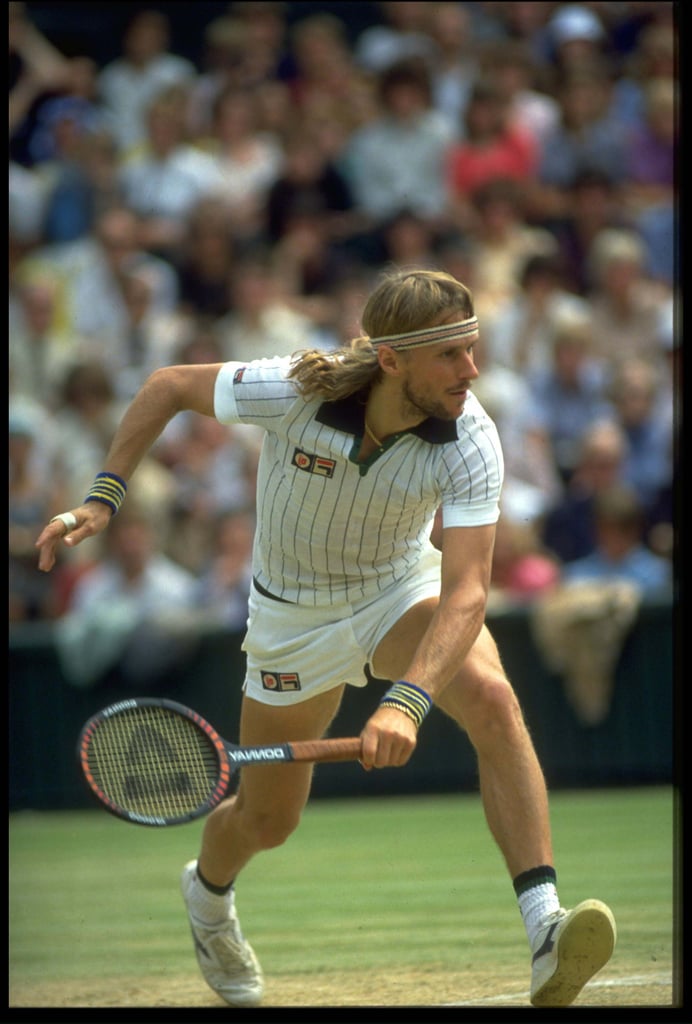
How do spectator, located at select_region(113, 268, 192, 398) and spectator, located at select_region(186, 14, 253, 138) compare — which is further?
spectator, located at select_region(186, 14, 253, 138)

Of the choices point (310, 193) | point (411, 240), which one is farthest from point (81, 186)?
point (411, 240)

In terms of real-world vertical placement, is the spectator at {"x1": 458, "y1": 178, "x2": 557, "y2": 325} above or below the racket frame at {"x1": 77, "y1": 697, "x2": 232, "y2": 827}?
above

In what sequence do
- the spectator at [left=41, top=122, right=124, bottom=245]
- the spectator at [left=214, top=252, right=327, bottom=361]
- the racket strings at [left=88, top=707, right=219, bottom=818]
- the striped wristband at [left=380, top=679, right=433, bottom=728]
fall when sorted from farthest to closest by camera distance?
the spectator at [left=41, top=122, right=124, bottom=245] < the spectator at [left=214, top=252, right=327, bottom=361] < the racket strings at [left=88, top=707, right=219, bottom=818] < the striped wristband at [left=380, top=679, right=433, bottom=728]

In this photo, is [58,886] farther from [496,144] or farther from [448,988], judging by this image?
[496,144]

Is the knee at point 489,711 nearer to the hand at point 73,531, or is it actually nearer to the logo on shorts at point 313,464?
the logo on shorts at point 313,464

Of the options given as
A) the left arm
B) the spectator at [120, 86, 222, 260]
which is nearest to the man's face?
the left arm

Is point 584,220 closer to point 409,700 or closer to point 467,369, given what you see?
point 467,369

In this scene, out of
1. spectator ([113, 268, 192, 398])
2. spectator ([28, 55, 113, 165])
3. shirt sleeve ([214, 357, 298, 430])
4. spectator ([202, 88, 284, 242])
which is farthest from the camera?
spectator ([28, 55, 113, 165])

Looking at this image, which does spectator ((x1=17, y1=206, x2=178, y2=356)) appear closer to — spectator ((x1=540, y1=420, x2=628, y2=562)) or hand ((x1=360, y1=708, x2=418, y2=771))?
spectator ((x1=540, y1=420, x2=628, y2=562))

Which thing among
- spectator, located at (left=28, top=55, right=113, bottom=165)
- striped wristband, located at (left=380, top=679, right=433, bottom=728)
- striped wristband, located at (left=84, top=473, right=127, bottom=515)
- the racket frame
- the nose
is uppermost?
spectator, located at (left=28, top=55, right=113, bottom=165)
